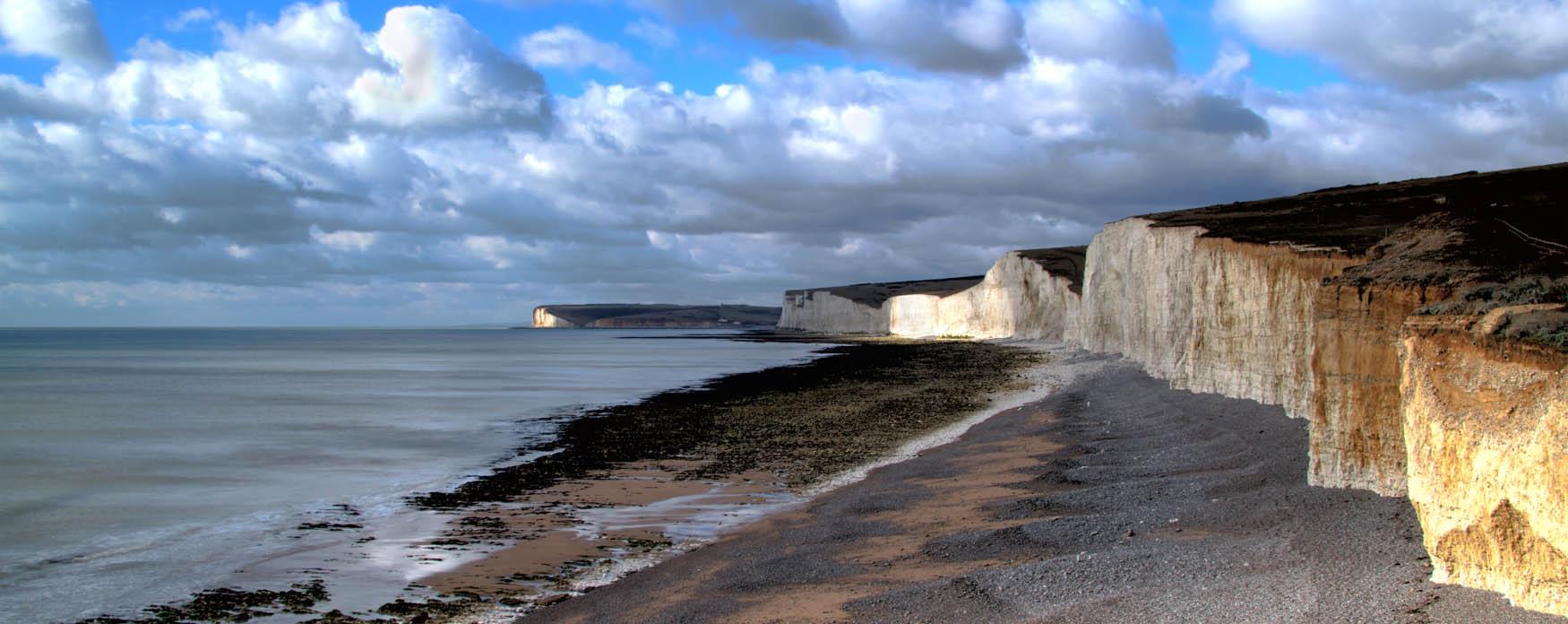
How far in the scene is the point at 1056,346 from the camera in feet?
164

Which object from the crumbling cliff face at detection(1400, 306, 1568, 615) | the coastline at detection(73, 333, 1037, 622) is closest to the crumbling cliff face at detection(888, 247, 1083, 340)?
the coastline at detection(73, 333, 1037, 622)

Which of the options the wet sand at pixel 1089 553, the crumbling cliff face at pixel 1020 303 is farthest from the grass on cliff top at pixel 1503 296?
the crumbling cliff face at pixel 1020 303

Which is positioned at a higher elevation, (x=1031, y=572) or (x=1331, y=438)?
(x=1331, y=438)

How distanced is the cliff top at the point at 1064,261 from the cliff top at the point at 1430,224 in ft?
63.8

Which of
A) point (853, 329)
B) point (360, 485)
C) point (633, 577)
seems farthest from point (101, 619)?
point (853, 329)

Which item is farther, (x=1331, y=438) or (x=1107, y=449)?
(x=1107, y=449)

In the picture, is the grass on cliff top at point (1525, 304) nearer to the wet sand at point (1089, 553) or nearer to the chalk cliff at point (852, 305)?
the wet sand at point (1089, 553)

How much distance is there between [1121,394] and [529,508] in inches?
517

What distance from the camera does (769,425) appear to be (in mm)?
21141

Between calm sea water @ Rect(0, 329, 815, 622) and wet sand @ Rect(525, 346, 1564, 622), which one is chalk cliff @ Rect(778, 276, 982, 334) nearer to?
calm sea water @ Rect(0, 329, 815, 622)

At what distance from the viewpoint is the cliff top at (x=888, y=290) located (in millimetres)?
119500

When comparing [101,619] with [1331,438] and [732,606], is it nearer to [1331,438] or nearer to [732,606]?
[732,606]

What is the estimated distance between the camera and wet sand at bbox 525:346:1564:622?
6.61m

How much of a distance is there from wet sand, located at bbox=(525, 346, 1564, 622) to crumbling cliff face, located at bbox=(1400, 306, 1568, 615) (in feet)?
0.68
